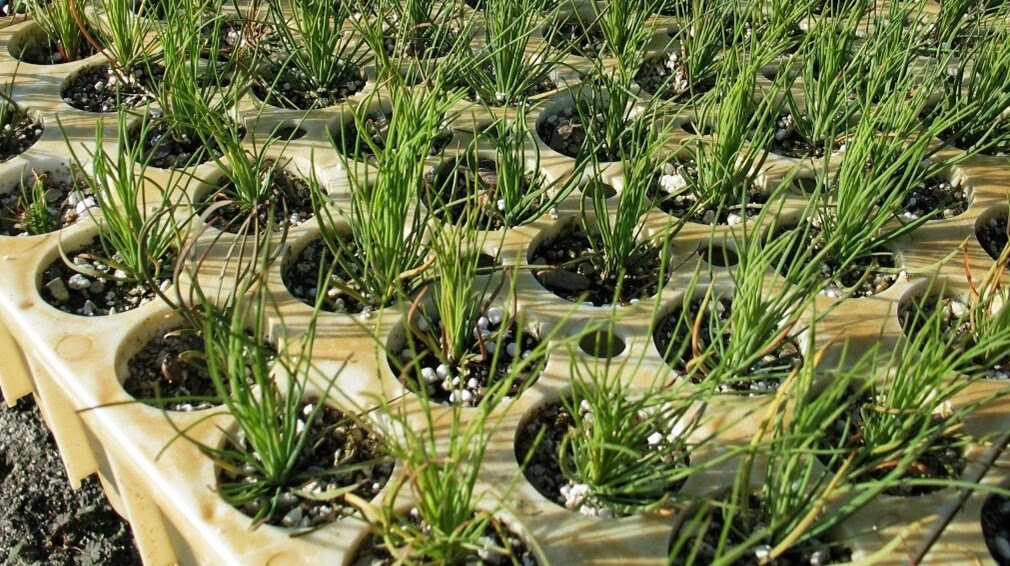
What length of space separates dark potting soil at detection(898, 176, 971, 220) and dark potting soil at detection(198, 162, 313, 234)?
0.82 meters

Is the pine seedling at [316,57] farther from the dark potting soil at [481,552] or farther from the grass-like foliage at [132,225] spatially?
the dark potting soil at [481,552]

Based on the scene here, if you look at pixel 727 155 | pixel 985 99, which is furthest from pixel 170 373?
pixel 985 99

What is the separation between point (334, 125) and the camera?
4.91ft

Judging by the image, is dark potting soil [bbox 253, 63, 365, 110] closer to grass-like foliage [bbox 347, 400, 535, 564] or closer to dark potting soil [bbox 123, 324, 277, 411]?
dark potting soil [bbox 123, 324, 277, 411]

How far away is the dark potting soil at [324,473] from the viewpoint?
3.29ft

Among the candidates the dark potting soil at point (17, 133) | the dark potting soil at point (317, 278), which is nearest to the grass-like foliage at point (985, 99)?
the dark potting soil at point (317, 278)

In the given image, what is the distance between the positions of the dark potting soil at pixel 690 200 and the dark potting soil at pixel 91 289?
65 cm

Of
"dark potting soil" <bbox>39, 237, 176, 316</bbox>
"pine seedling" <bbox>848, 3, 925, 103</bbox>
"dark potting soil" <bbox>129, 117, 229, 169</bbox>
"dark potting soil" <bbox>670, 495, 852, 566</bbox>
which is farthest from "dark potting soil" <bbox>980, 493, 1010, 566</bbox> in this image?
"dark potting soil" <bbox>129, 117, 229, 169</bbox>

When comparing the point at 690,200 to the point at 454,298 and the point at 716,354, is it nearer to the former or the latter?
the point at 716,354

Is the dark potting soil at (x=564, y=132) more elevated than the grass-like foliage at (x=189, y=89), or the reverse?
the grass-like foliage at (x=189, y=89)

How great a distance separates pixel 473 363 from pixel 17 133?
2.65 ft

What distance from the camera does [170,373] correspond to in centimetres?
116

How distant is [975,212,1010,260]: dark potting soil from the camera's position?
4.57 ft

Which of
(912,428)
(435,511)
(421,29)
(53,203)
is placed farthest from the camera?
(421,29)
